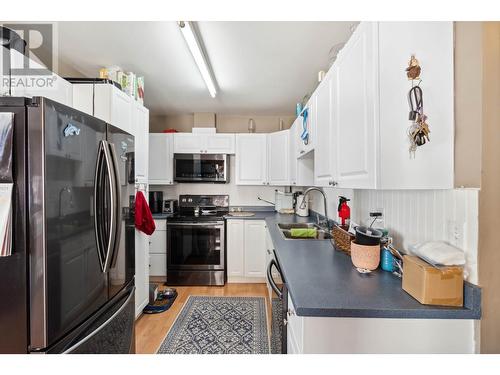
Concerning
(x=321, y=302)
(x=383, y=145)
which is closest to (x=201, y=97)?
(x=383, y=145)

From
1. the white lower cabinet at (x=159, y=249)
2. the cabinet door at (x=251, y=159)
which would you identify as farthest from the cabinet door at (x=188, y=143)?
the white lower cabinet at (x=159, y=249)

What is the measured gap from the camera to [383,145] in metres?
0.95

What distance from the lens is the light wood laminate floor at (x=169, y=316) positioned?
6.36ft

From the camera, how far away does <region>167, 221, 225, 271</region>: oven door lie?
309 cm

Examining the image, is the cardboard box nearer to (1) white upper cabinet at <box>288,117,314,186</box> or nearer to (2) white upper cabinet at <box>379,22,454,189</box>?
(2) white upper cabinet at <box>379,22,454,189</box>

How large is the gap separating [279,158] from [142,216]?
1892 millimetres

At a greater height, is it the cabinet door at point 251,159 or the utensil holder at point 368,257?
the cabinet door at point 251,159

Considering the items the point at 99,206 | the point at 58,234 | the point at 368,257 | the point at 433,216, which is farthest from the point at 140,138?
the point at 433,216

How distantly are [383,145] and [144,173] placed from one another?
2157 mm

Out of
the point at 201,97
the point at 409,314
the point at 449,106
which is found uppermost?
the point at 201,97

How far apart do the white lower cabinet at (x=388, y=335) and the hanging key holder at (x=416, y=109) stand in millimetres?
693

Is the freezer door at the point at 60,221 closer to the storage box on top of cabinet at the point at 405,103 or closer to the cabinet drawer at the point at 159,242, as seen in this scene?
the storage box on top of cabinet at the point at 405,103

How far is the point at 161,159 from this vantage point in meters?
3.41
